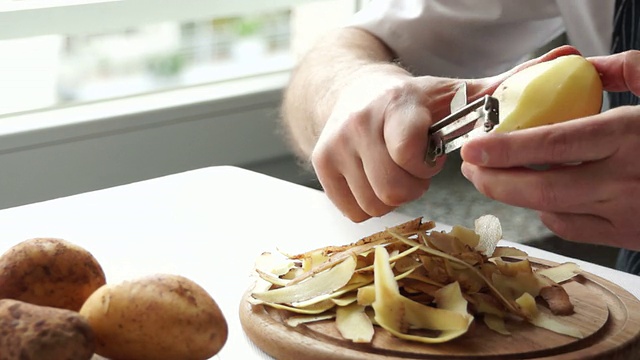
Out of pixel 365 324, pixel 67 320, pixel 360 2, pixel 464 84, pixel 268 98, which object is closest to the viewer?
pixel 67 320

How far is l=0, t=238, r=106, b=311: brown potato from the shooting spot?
2.21 feet

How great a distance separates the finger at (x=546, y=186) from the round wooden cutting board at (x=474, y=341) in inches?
4.0

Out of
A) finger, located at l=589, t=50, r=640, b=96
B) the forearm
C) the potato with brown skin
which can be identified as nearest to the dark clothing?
the forearm

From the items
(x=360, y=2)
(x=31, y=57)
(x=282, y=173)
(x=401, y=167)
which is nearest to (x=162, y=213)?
(x=401, y=167)

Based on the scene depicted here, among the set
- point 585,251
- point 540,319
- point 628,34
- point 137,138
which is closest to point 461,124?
point 540,319

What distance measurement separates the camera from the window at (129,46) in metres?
1.82

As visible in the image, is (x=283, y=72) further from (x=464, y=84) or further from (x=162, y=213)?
(x=464, y=84)

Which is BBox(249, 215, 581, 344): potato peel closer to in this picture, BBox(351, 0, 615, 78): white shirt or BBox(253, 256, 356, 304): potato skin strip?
BBox(253, 256, 356, 304): potato skin strip

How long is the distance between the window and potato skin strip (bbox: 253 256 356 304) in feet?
3.69

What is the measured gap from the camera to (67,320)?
0.60 meters

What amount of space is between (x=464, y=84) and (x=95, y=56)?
120cm

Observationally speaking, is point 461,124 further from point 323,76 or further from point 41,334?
point 323,76

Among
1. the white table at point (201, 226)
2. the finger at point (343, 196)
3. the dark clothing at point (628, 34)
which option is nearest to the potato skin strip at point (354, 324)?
the white table at point (201, 226)

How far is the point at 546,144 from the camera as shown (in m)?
0.76
